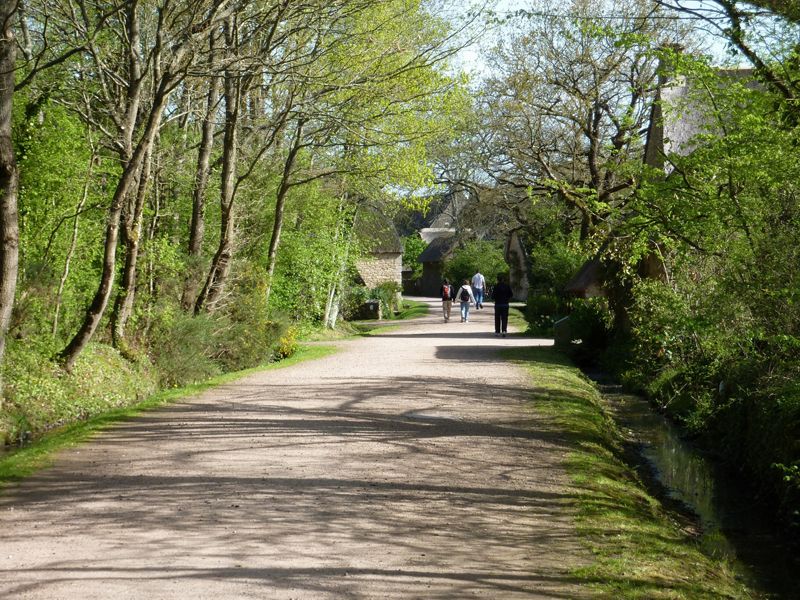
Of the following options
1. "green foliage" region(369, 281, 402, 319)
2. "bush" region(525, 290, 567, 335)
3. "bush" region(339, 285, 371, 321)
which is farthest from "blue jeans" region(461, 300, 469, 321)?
"green foliage" region(369, 281, 402, 319)

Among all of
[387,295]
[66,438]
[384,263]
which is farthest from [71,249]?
[384,263]

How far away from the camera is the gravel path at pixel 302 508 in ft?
22.1

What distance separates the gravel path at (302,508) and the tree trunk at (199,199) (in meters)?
8.37

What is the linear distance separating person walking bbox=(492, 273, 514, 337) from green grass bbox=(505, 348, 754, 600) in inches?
675

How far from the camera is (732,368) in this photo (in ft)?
54.4

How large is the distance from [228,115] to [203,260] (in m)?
3.55

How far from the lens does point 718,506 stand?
1257 centimetres

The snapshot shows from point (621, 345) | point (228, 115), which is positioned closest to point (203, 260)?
point (228, 115)

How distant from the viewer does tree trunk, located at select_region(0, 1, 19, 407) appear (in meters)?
14.6

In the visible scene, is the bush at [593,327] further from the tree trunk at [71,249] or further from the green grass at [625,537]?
the tree trunk at [71,249]

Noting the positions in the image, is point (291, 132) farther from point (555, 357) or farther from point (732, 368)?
point (732, 368)

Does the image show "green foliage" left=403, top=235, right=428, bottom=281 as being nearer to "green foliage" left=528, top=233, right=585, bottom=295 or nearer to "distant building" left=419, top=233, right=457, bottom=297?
"distant building" left=419, top=233, right=457, bottom=297

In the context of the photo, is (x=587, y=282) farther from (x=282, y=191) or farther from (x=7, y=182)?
(x=7, y=182)

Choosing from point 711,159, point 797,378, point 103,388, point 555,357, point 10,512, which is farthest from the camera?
point 555,357
